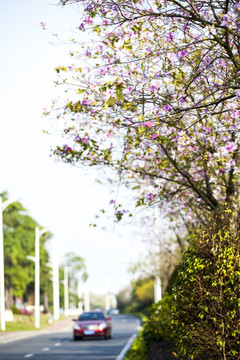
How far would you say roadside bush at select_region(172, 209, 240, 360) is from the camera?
7.82m

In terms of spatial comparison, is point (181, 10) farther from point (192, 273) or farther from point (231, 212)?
point (192, 273)

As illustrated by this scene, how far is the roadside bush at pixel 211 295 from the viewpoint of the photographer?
7.82 m

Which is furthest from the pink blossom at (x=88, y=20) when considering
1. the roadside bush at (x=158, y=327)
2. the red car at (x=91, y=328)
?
the red car at (x=91, y=328)

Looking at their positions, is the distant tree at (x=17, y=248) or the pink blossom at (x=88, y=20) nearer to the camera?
the pink blossom at (x=88, y=20)

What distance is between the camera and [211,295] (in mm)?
7910

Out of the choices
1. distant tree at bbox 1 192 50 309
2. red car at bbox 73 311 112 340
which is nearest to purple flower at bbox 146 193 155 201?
red car at bbox 73 311 112 340

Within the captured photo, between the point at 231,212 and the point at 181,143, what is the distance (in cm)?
119

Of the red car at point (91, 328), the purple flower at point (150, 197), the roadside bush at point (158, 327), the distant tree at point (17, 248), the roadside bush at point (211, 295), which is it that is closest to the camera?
the roadside bush at point (211, 295)

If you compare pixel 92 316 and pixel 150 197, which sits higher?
pixel 150 197

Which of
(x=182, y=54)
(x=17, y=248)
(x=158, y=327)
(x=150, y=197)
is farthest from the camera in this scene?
(x=17, y=248)

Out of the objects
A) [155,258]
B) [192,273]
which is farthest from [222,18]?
[155,258]

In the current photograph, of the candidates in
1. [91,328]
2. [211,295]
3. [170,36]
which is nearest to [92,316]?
[91,328]

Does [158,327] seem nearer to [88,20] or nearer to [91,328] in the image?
[88,20]

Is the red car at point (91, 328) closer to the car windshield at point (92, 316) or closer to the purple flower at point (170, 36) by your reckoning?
the car windshield at point (92, 316)
